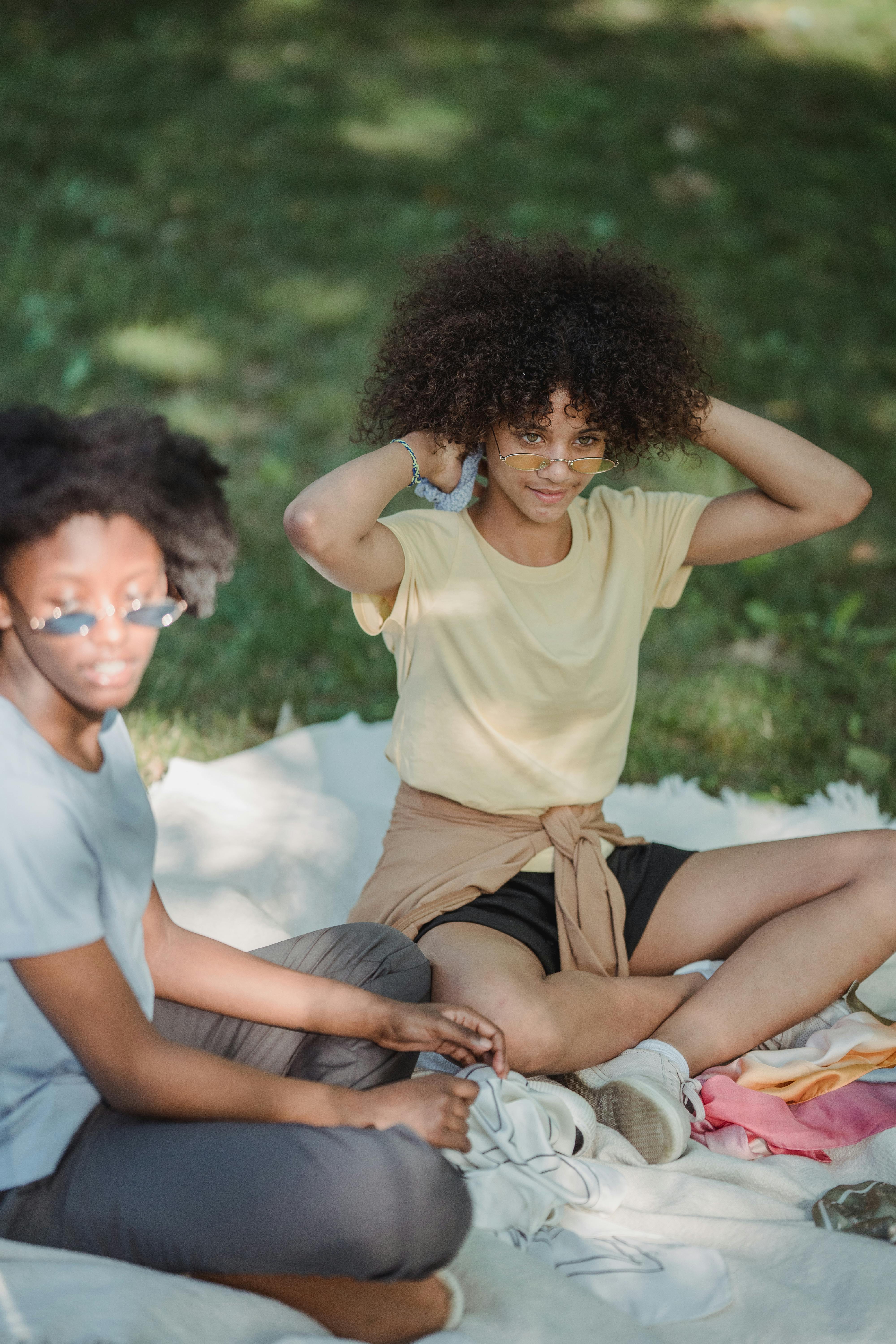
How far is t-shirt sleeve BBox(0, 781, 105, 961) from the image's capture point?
4.44 feet

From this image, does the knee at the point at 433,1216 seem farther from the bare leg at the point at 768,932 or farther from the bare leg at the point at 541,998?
the bare leg at the point at 768,932

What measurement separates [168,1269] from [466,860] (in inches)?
37.9

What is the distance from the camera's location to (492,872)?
225cm

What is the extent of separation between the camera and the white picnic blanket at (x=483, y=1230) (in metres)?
1.41

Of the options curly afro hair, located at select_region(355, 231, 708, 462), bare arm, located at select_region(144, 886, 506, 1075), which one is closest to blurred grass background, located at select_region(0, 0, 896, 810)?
curly afro hair, located at select_region(355, 231, 708, 462)

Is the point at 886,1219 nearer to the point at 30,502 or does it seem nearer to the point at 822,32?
the point at 30,502

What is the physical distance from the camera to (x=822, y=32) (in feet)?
22.8

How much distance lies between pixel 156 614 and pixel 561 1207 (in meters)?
1.02

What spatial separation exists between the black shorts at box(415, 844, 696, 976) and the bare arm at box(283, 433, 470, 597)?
0.60 metres

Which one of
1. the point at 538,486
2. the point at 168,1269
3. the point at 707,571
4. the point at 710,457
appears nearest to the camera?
the point at 168,1269

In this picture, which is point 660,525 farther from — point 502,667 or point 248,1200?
point 248,1200

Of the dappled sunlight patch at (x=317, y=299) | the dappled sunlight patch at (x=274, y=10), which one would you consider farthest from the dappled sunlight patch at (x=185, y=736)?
the dappled sunlight patch at (x=274, y=10)

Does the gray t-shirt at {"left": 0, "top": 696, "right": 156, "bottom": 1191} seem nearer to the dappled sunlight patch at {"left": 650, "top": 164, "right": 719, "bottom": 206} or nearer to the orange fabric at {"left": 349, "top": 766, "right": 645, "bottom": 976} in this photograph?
the orange fabric at {"left": 349, "top": 766, "right": 645, "bottom": 976}

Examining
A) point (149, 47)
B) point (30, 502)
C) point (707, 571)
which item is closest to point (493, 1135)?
point (30, 502)
